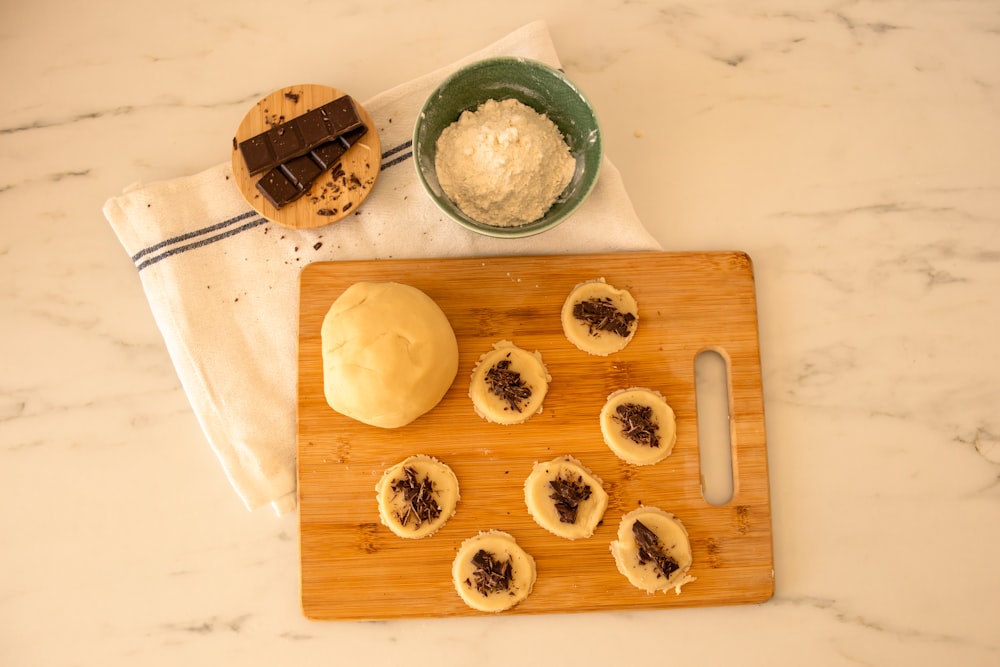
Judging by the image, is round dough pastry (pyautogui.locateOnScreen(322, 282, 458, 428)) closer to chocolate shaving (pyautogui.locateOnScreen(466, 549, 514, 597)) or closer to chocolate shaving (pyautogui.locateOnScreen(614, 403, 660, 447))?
chocolate shaving (pyautogui.locateOnScreen(466, 549, 514, 597))

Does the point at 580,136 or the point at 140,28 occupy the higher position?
the point at 140,28

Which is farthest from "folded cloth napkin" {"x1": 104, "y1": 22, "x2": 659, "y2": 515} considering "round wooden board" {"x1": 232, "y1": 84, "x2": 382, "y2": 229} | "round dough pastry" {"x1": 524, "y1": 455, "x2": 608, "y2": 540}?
"round dough pastry" {"x1": 524, "y1": 455, "x2": 608, "y2": 540}

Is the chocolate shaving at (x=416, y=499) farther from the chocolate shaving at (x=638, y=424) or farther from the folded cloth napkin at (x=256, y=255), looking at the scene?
the chocolate shaving at (x=638, y=424)

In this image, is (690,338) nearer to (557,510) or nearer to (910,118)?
(557,510)

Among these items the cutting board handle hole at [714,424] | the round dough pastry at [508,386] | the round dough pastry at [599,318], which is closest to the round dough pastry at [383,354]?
the round dough pastry at [508,386]

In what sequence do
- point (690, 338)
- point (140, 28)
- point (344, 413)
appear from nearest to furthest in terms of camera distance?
point (344, 413) < point (690, 338) < point (140, 28)

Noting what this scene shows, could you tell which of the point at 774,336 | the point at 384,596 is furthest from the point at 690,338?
the point at 384,596

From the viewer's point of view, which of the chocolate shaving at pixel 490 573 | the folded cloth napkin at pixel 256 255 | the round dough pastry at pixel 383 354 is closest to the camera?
the round dough pastry at pixel 383 354

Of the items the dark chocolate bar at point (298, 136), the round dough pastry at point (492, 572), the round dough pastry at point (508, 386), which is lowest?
the round dough pastry at point (492, 572)
